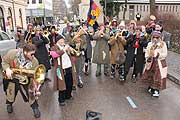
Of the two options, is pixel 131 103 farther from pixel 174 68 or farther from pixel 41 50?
pixel 174 68

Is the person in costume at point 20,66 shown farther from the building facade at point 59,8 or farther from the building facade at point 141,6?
the building facade at point 59,8

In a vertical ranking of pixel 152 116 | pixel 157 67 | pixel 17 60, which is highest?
pixel 17 60

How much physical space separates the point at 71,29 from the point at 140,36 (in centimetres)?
268

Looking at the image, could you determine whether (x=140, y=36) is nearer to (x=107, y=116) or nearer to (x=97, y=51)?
(x=97, y=51)

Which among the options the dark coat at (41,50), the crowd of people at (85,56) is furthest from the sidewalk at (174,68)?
the dark coat at (41,50)

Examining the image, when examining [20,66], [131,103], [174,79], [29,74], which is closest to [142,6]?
[174,79]

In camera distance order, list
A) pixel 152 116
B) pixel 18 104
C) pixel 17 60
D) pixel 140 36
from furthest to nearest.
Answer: pixel 140 36 → pixel 18 104 → pixel 152 116 → pixel 17 60

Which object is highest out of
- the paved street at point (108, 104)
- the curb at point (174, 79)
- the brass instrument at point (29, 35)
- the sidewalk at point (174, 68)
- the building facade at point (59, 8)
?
the building facade at point (59, 8)

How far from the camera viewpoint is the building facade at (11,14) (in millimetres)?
29969

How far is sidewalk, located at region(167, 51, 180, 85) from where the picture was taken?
8358 millimetres

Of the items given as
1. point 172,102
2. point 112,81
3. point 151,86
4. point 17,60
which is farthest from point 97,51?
point 17,60

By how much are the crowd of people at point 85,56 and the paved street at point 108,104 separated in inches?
9.3

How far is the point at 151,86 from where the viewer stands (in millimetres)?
6797

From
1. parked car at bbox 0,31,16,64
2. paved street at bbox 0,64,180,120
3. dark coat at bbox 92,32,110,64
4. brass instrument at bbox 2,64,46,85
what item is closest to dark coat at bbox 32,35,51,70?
paved street at bbox 0,64,180,120
